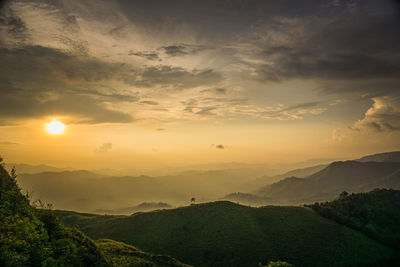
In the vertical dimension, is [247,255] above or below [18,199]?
below

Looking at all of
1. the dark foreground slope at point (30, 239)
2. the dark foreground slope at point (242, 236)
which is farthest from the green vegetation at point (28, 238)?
Answer: the dark foreground slope at point (242, 236)

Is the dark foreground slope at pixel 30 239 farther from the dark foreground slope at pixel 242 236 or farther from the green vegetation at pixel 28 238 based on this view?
the dark foreground slope at pixel 242 236

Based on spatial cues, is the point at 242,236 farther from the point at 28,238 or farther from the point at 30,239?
the point at 28,238

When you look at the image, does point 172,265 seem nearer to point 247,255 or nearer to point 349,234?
point 247,255

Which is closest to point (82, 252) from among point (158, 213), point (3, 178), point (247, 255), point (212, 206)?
point (3, 178)

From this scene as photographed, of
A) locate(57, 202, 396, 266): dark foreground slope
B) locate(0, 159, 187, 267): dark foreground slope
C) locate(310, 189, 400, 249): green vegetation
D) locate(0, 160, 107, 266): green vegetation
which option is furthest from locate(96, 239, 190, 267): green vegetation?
locate(310, 189, 400, 249): green vegetation

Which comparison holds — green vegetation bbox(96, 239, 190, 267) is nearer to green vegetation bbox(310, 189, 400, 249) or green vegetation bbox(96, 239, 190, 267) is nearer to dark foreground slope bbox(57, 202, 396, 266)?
dark foreground slope bbox(57, 202, 396, 266)
